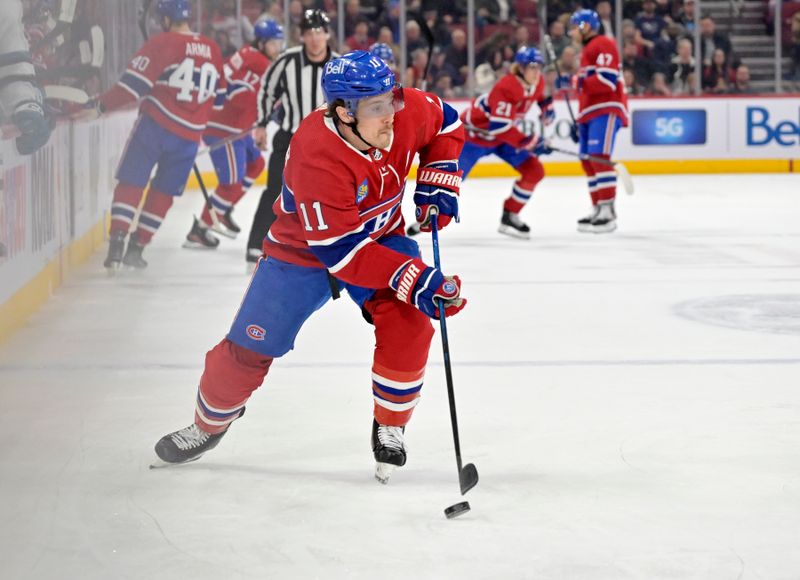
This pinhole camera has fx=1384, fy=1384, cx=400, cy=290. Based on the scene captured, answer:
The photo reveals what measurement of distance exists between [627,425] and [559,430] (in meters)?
0.18

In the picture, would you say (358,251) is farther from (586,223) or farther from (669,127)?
(669,127)

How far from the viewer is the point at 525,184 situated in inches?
304

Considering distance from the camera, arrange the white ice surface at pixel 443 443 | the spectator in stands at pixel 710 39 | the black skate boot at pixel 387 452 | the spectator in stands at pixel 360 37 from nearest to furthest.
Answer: the white ice surface at pixel 443 443 → the black skate boot at pixel 387 452 → the spectator in stands at pixel 360 37 → the spectator in stands at pixel 710 39

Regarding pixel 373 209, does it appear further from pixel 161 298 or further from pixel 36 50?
pixel 161 298

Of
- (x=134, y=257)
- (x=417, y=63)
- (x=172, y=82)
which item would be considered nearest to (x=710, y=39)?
(x=417, y=63)

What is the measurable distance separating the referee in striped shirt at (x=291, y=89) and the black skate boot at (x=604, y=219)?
7.68 feet

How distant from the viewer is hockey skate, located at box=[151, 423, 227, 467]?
9.93 feet

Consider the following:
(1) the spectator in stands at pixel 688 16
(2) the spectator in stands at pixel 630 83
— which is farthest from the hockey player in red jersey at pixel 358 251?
(1) the spectator in stands at pixel 688 16

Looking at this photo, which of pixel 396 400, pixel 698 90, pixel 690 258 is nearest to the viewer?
pixel 396 400

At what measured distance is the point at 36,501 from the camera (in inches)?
109

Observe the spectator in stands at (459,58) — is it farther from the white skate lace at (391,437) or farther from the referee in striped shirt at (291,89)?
the white skate lace at (391,437)

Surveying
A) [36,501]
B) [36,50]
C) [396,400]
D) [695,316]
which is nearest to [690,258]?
[695,316]

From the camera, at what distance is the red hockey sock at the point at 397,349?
2852mm

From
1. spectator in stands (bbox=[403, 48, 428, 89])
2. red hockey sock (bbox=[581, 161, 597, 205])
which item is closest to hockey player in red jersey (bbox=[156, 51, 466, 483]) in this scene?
red hockey sock (bbox=[581, 161, 597, 205])
